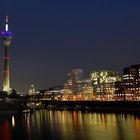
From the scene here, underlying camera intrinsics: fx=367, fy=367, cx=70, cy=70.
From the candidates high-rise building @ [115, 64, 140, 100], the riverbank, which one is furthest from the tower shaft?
high-rise building @ [115, 64, 140, 100]

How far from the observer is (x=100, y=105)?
132 meters

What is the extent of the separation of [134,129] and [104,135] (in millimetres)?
7353

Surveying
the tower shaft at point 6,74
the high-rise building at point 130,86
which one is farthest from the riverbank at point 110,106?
the tower shaft at point 6,74

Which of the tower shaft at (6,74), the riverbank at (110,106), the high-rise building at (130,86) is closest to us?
the riverbank at (110,106)

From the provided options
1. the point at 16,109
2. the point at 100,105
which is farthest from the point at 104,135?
the point at 100,105

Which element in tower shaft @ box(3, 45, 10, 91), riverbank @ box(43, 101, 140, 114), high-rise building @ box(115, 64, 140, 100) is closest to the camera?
riverbank @ box(43, 101, 140, 114)

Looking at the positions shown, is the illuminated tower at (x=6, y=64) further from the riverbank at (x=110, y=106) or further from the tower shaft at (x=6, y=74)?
the riverbank at (x=110, y=106)

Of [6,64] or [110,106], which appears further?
[6,64]

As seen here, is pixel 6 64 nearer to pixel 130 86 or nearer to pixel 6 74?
pixel 6 74

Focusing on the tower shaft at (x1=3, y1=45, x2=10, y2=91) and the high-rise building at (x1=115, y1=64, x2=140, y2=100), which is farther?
the tower shaft at (x1=3, y1=45, x2=10, y2=91)

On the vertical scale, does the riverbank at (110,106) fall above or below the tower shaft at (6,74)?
below

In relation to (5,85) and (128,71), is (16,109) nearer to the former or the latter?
(5,85)

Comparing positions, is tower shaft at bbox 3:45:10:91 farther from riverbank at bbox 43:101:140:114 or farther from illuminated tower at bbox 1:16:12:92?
riverbank at bbox 43:101:140:114

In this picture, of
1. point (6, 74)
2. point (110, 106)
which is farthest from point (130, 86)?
point (6, 74)
